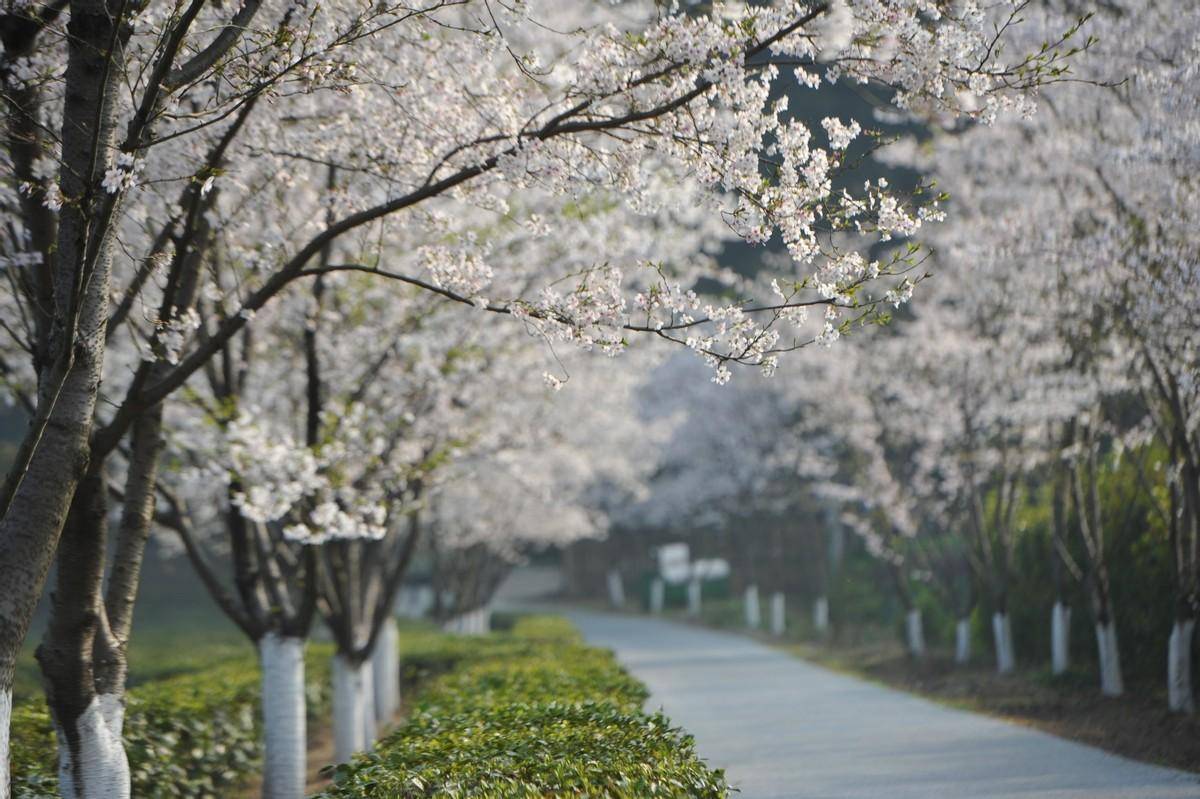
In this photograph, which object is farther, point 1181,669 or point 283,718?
point 1181,669

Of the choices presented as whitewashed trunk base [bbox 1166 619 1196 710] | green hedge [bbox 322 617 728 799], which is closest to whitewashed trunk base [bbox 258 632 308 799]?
green hedge [bbox 322 617 728 799]

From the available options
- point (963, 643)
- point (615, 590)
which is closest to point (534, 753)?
point (963, 643)

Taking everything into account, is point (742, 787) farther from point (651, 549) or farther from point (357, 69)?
point (651, 549)

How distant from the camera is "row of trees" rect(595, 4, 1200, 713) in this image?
10945 millimetres

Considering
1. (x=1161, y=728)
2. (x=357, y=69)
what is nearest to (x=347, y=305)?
(x=357, y=69)

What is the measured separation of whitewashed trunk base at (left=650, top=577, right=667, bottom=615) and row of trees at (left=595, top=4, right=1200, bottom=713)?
60.4ft

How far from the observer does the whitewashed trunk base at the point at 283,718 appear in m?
9.66

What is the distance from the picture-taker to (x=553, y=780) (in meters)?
5.46

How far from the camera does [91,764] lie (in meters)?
6.23

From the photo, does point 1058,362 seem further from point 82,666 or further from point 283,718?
point 82,666

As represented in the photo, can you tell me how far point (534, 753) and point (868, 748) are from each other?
18.5 feet

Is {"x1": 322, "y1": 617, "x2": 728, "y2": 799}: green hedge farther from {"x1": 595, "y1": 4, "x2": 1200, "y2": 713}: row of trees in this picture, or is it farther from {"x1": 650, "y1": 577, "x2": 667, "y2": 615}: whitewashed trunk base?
{"x1": 650, "y1": 577, "x2": 667, "y2": 615}: whitewashed trunk base

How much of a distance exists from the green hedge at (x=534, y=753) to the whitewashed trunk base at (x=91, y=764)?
1.27 m

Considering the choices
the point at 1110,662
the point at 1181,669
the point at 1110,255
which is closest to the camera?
the point at 1110,255
